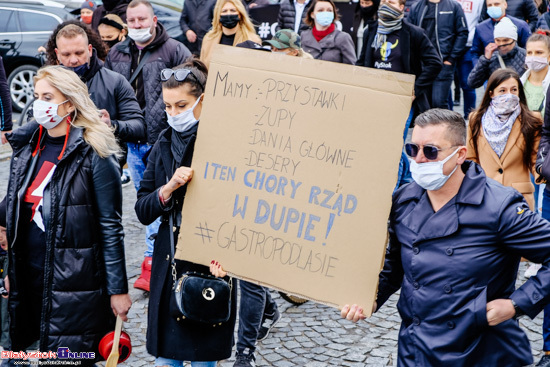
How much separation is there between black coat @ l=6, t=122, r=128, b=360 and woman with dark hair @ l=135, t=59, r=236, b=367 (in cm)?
21

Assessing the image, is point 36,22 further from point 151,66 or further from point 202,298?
point 202,298

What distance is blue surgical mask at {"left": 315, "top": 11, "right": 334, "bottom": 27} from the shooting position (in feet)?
26.5

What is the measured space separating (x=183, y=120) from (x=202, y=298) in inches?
35.7

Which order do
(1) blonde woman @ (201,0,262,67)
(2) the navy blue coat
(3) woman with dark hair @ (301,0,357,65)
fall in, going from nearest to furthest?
(2) the navy blue coat → (1) blonde woman @ (201,0,262,67) → (3) woman with dark hair @ (301,0,357,65)

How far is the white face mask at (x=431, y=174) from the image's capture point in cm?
312

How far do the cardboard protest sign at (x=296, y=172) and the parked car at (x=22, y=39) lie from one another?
9440 millimetres

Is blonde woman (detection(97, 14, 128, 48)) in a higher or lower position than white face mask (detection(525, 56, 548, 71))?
lower

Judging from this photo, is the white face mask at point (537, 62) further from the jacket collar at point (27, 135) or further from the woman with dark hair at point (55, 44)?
the jacket collar at point (27, 135)

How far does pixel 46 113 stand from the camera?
150 inches

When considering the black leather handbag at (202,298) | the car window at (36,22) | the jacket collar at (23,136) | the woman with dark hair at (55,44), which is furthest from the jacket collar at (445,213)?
the car window at (36,22)

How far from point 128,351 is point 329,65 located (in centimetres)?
188

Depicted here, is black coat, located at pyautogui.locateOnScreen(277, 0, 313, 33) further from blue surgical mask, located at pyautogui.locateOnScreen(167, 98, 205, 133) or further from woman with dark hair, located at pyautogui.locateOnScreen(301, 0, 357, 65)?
blue surgical mask, located at pyautogui.locateOnScreen(167, 98, 205, 133)

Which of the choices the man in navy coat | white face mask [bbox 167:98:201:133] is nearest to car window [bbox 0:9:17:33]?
white face mask [bbox 167:98:201:133]

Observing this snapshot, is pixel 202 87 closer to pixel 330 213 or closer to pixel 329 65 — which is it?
pixel 329 65
